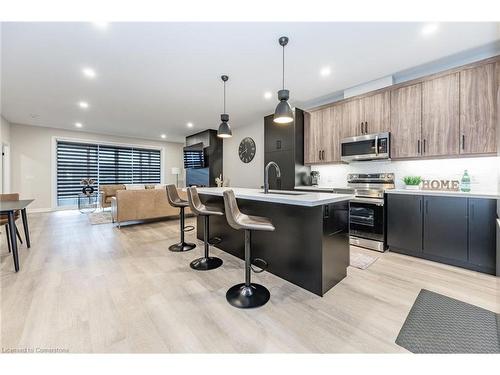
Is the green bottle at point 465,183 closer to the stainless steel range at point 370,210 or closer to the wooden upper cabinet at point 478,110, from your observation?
the wooden upper cabinet at point 478,110

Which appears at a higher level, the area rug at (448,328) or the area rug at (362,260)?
the area rug at (362,260)

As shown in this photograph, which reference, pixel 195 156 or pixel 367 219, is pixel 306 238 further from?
pixel 195 156

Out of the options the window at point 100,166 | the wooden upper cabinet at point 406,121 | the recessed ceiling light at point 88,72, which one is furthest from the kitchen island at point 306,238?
the window at point 100,166

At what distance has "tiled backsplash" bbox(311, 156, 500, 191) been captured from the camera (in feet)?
8.78

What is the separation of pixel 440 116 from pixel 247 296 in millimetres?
3326

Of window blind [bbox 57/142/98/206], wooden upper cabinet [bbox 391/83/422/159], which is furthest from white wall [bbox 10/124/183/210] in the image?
wooden upper cabinet [bbox 391/83/422/159]

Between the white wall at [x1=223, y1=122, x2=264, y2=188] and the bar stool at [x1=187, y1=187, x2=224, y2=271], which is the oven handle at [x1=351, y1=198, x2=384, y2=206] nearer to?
the bar stool at [x1=187, y1=187, x2=224, y2=271]

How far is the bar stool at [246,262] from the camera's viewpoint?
172 cm

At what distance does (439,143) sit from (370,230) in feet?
4.85

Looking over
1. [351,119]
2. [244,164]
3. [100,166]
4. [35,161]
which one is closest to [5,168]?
[35,161]

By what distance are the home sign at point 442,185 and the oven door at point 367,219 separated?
79 cm

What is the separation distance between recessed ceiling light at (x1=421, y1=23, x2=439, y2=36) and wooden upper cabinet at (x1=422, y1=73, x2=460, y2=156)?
2.46 ft
